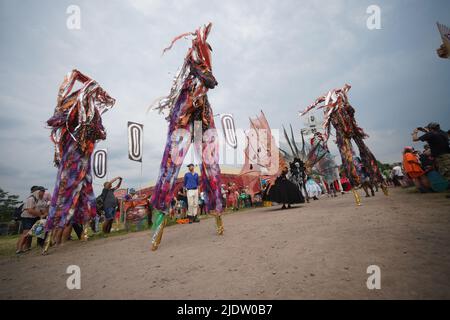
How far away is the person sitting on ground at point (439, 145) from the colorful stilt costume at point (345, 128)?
1567mm

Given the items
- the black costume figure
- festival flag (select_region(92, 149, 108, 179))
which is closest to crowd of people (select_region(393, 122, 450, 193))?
the black costume figure

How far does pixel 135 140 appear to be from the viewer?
36.2 feet

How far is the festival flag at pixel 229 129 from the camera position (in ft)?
52.1

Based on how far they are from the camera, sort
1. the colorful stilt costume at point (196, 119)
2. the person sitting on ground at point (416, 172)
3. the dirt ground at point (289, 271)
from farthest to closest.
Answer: the person sitting on ground at point (416, 172) → the colorful stilt costume at point (196, 119) → the dirt ground at point (289, 271)

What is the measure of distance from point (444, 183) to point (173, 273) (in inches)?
294

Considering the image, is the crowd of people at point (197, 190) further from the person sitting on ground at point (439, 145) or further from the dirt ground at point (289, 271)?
the dirt ground at point (289, 271)

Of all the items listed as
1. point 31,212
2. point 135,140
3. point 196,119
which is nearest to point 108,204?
point 31,212

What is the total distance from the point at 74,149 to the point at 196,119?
3574mm

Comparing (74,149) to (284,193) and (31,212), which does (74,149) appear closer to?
(31,212)

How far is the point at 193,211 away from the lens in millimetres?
7438

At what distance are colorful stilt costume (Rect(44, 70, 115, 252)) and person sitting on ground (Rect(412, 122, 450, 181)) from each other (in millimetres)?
8467

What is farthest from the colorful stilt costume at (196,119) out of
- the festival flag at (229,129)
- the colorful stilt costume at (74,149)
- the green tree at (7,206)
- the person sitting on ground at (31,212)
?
the green tree at (7,206)
